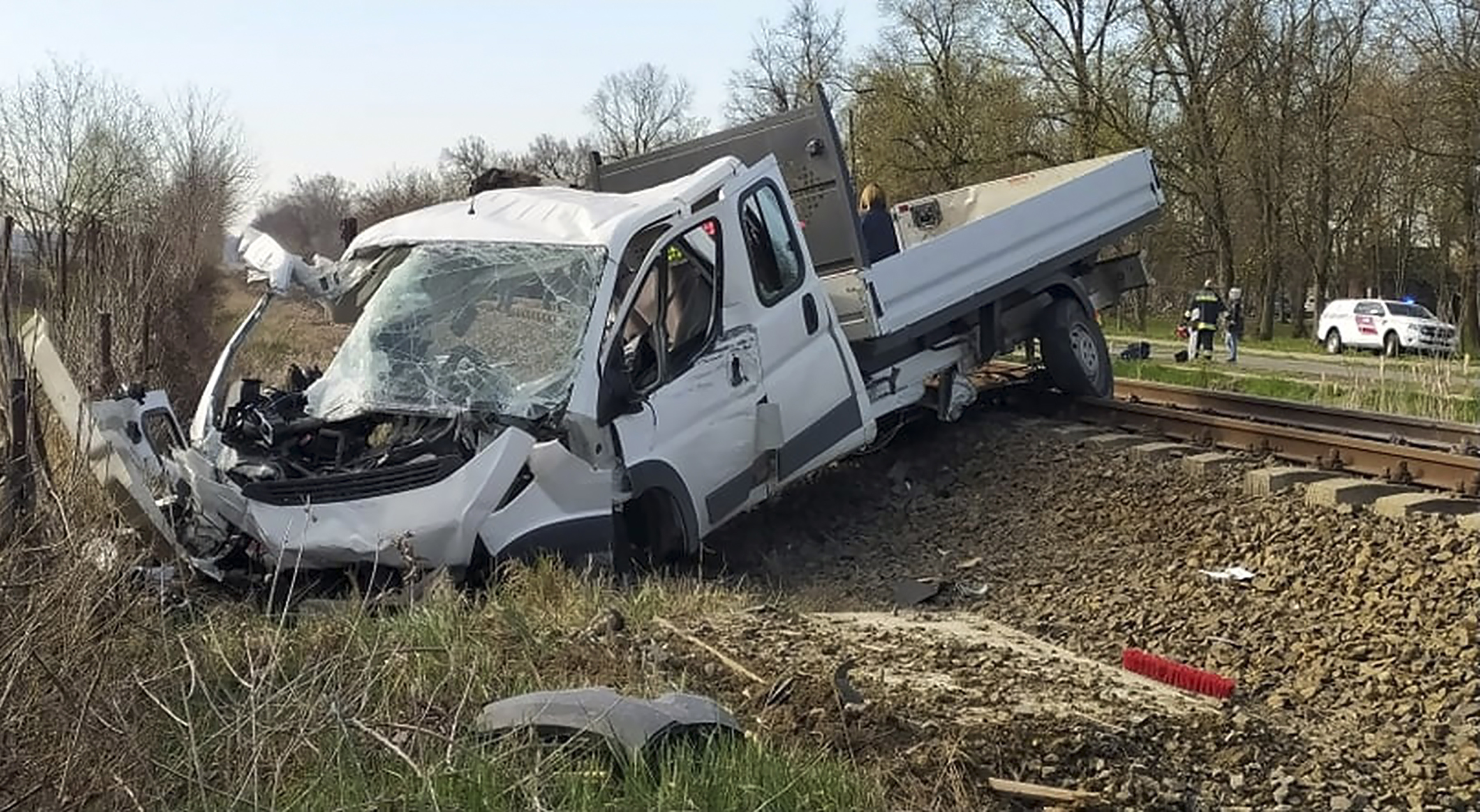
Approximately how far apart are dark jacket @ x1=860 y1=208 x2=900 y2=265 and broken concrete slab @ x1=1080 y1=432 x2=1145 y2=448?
2.00 meters

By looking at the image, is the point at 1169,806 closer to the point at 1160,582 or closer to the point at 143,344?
the point at 1160,582

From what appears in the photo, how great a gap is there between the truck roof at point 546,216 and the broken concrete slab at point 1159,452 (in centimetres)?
300

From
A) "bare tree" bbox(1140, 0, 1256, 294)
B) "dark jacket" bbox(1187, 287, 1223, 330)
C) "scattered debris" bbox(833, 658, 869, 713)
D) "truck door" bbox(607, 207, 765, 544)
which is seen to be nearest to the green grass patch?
"scattered debris" bbox(833, 658, 869, 713)

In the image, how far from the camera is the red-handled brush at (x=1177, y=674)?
541 cm

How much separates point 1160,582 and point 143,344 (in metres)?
6.65

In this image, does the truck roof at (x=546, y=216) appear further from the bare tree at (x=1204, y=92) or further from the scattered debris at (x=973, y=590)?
the bare tree at (x=1204, y=92)

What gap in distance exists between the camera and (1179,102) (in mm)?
34719

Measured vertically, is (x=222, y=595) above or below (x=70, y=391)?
below

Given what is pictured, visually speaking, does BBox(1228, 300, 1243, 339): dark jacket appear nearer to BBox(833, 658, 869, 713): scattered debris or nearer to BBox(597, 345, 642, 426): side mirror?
BBox(597, 345, 642, 426): side mirror

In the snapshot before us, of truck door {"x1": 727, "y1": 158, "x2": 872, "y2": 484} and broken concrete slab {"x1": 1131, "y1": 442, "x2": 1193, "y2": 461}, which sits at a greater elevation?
truck door {"x1": 727, "y1": 158, "x2": 872, "y2": 484}

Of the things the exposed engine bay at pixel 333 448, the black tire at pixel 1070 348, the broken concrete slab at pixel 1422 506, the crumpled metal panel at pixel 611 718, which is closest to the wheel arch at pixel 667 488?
the exposed engine bay at pixel 333 448

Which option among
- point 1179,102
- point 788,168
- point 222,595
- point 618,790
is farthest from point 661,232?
point 1179,102

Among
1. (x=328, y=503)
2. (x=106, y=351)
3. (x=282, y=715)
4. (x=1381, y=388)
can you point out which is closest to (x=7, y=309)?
(x=328, y=503)

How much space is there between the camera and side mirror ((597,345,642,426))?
664 centimetres
